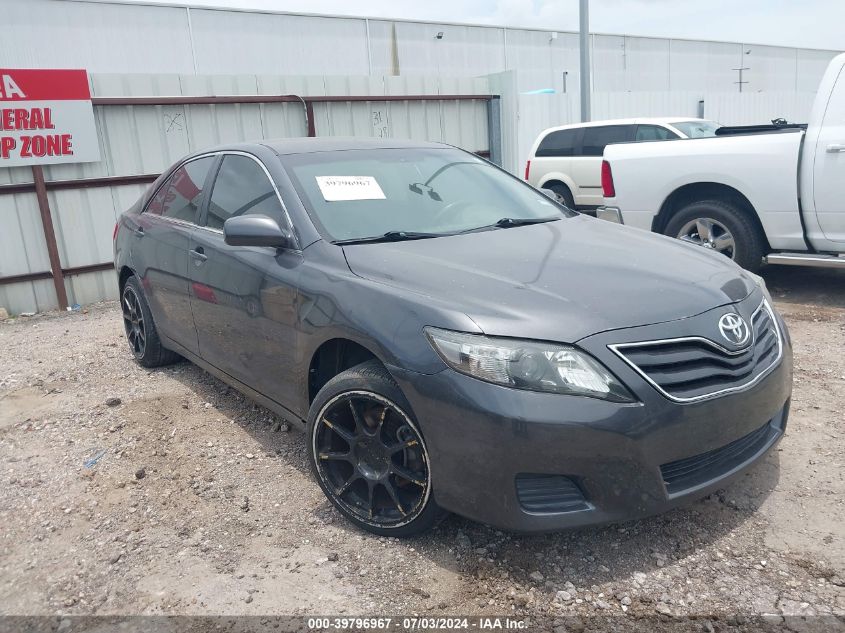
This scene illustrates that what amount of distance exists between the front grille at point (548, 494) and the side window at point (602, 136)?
9.76 metres

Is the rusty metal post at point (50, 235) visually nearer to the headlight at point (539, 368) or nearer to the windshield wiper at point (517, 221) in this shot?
the windshield wiper at point (517, 221)

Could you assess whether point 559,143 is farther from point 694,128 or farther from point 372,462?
point 372,462

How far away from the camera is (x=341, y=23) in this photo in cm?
2680

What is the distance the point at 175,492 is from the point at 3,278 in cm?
567

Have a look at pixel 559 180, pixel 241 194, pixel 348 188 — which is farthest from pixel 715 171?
pixel 559 180

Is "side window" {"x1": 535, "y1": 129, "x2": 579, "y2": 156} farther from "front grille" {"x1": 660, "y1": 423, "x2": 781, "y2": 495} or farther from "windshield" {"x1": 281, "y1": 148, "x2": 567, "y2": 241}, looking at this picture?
"front grille" {"x1": 660, "y1": 423, "x2": 781, "y2": 495}

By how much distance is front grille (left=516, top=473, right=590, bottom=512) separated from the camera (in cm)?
242

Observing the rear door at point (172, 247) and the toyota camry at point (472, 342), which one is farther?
the rear door at point (172, 247)

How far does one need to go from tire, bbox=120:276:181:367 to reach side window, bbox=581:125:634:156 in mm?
8255

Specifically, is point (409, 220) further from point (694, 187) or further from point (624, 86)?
point (624, 86)

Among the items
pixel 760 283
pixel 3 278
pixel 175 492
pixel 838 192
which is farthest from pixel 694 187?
pixel 3 278

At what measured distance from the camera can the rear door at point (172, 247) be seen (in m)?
4.28

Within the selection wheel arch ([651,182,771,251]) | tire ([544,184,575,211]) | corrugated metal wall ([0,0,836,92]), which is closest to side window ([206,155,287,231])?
wheel arch ([651,182,771,251])

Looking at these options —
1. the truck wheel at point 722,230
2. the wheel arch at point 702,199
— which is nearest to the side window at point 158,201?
the truck wheel at point 722,230
